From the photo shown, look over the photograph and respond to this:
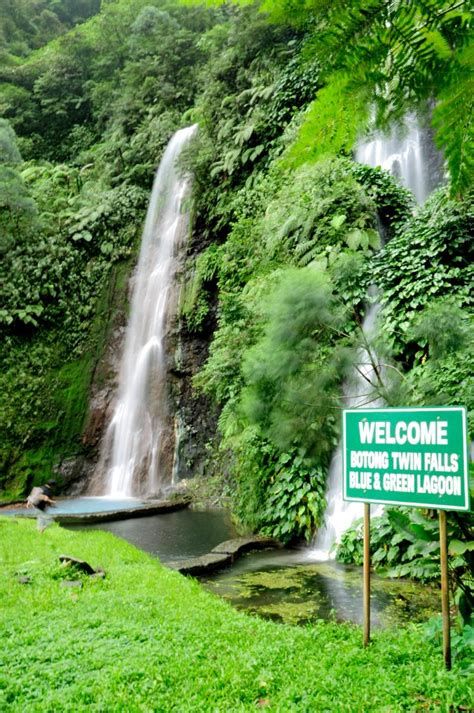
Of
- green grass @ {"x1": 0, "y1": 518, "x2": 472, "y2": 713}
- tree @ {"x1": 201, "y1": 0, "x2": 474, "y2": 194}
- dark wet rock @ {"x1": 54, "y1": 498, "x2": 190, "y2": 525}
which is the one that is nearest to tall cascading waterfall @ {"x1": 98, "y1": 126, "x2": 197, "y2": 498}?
dark wet rock @ {"x1": 54, "y1": 498, "x2": 190, "y2": 525}

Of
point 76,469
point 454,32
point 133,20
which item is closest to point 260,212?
point 76,469

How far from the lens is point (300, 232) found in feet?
36.3

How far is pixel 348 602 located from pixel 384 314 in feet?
15.4

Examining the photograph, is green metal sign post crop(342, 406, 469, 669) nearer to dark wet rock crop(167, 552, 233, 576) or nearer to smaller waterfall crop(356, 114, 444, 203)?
dark wet rock crop(167, 552, 233, 576)

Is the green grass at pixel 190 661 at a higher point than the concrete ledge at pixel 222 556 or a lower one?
lower

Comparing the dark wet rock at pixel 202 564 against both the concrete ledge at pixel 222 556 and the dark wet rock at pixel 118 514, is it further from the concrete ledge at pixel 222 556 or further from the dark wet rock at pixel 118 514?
the dark wet rock at pixel 118 514

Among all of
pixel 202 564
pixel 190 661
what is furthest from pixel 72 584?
pixel 190 661

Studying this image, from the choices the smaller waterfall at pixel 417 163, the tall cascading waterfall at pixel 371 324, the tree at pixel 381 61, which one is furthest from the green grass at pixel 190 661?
the smaller waterfall at pixel 417 163

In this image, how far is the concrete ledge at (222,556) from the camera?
21.9 ft

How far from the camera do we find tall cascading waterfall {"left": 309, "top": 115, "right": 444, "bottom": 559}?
7.02 metres

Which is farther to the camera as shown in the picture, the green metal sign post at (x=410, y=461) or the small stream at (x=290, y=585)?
the small stream at (x=290, y=585)

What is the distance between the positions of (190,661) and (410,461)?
1.81 metres

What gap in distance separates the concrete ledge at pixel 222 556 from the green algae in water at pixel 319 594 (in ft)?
0.85

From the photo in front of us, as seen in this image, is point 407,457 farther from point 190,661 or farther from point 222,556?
point 222,556
